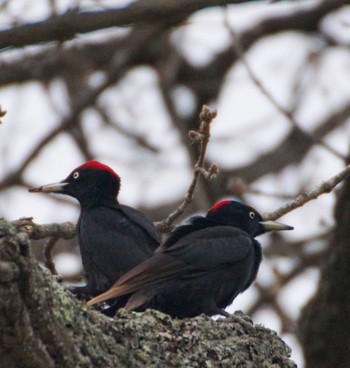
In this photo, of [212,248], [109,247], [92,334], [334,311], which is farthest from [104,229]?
[92,334]

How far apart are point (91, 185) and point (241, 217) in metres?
1.10

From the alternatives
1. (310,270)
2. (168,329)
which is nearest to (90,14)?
(168,329)

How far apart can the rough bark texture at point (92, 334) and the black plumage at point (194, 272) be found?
1.49 feet

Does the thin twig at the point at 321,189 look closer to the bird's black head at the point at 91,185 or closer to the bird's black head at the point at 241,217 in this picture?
the bird's black head at the point at 241,217

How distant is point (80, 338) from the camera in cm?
445

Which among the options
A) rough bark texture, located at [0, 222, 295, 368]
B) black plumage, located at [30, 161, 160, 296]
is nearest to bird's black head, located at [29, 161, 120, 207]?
black plumage, located at [30, 161, 160, 296]

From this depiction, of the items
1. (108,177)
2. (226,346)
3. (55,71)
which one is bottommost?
(226,346)

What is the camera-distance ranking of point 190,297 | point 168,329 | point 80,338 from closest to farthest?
1. point 80,338
2. point 168,329
3. point 190,297

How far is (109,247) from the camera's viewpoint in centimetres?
699

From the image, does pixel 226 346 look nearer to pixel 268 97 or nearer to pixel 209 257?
pixel 209 257

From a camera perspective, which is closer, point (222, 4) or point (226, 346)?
point (226, 346)

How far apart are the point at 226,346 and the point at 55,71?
28.5 feet

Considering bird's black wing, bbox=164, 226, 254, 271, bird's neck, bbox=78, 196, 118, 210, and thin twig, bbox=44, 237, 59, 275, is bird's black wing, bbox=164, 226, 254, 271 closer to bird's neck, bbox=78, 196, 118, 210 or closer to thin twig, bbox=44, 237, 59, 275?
thin twig, bbox=44, 237, 59, 275

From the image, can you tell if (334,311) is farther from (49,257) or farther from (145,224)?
(49,257)
